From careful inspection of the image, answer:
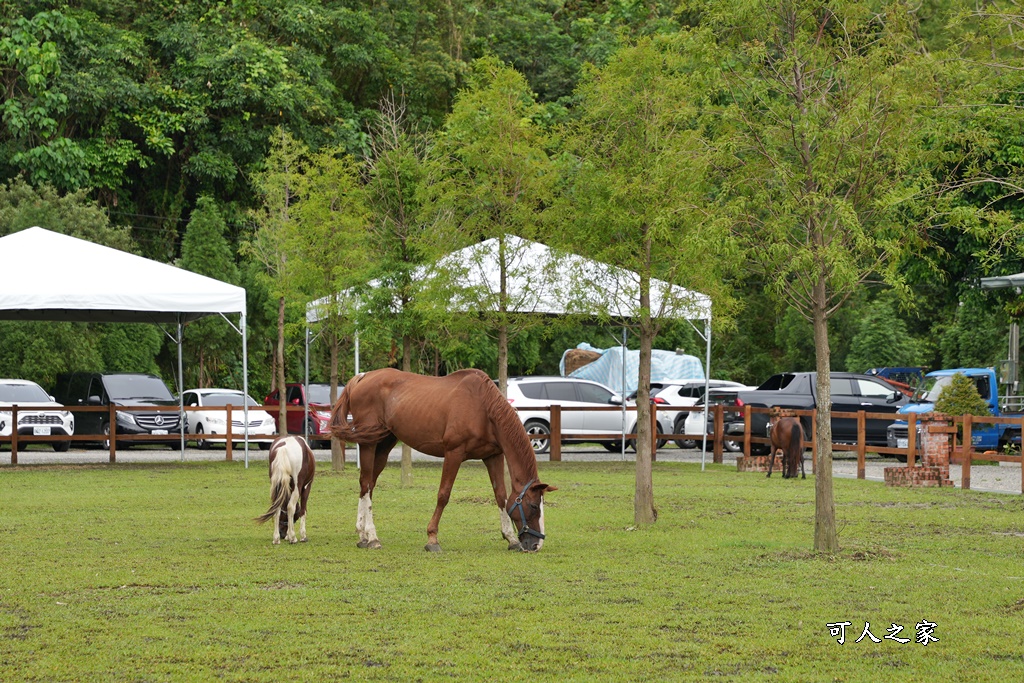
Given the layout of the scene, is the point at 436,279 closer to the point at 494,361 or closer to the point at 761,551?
the point at 761,551

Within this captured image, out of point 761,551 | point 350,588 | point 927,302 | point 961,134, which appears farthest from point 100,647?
point 927,302

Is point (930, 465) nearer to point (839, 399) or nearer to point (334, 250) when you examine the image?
point (839, 399)

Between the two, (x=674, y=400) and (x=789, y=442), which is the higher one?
(x=674, y=400)

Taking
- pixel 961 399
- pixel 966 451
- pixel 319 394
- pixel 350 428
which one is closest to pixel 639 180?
pixel 350 428

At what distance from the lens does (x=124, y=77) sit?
37.6 meters

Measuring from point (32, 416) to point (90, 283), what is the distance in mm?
6025

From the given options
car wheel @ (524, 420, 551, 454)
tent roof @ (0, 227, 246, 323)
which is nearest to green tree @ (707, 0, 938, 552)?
tent roof @ (0, 227, 246, 323)

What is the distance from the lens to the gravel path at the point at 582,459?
2153 cm

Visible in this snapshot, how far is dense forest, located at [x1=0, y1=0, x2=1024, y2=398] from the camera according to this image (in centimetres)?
1112

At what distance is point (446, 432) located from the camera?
37.8 feet

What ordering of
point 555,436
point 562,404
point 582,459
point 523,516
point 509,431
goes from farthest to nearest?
point 562,404, point 582,459, point 555,436, point 509,431, point 523,516

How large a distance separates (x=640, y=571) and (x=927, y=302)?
35431 millimetres

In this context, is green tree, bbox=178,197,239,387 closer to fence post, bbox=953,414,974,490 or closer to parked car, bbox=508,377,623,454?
parked car, bbox=508,377,623,454

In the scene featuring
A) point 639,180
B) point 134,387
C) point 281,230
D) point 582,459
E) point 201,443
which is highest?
point 281,230
